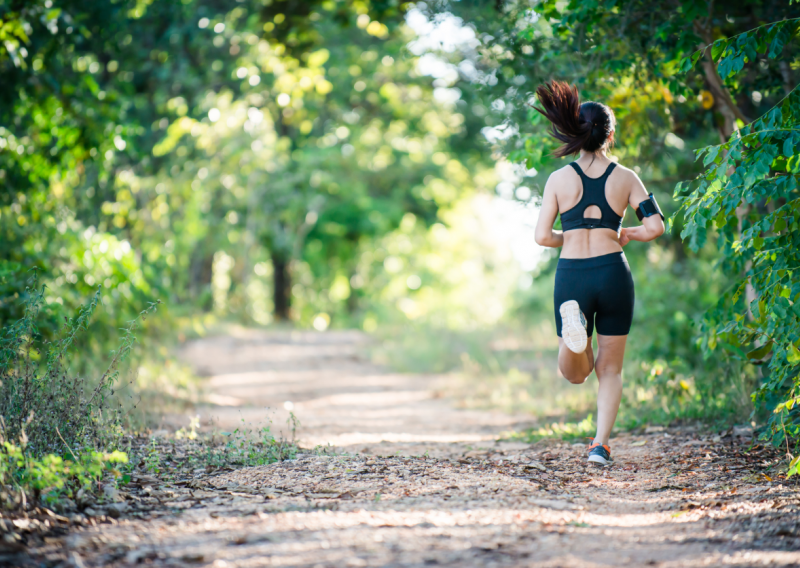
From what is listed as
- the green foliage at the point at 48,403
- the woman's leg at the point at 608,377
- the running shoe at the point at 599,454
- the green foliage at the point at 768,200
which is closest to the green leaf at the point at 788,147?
the green foliage at the point at 768,200

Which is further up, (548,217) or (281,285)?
(548,217)

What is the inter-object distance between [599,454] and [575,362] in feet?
1.89

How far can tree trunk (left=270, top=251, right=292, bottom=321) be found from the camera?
777 inches

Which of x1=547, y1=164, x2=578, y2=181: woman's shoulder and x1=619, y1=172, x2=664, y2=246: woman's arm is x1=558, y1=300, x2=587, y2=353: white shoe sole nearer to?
x1=619, y1=172, x2=664, y2=246: woman's arm

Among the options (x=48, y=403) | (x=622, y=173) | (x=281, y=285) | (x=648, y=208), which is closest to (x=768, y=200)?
(x=648, y=208)

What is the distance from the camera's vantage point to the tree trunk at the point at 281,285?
1974cm

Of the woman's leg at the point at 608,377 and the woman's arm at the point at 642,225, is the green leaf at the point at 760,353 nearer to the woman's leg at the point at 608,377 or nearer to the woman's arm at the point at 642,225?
the woman's leg at the point at 608,377

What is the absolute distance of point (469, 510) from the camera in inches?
115

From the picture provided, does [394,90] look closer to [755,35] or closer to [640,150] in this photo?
[640,150]

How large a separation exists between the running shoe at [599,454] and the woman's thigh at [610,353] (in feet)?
1.43

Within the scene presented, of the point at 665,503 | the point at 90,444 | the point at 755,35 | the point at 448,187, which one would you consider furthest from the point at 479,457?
the point at 448,187

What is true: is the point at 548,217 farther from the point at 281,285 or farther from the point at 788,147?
the point at 281,285

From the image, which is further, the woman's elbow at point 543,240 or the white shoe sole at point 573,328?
the woman's elbow at point 543,240

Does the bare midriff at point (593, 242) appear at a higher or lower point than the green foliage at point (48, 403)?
higher
